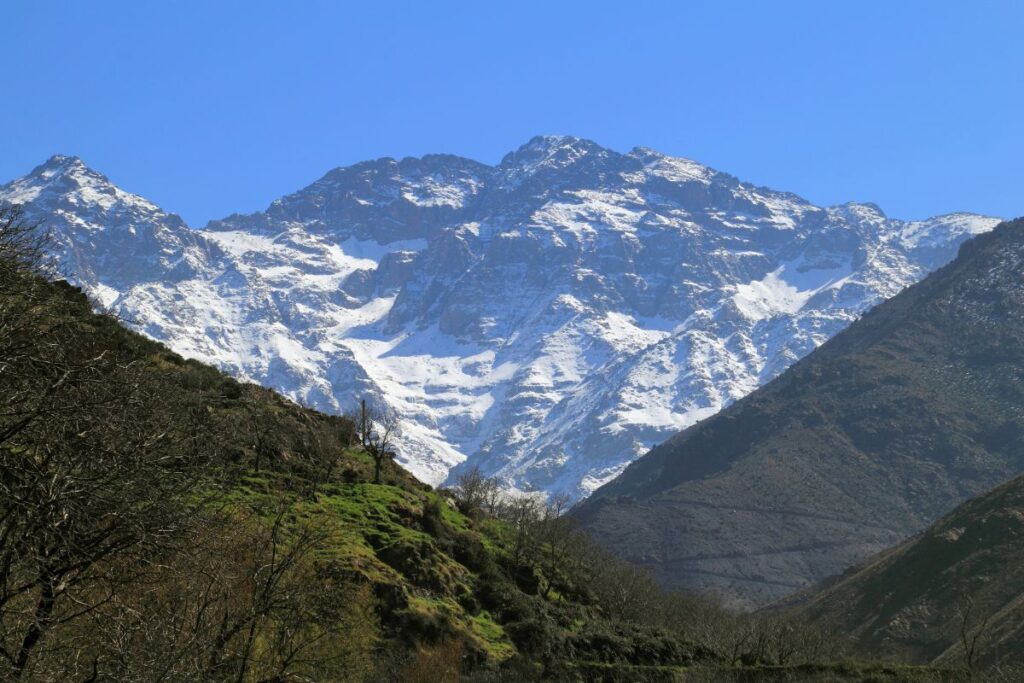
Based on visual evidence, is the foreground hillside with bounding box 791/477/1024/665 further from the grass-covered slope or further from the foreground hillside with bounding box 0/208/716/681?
the foreground hillside with bounding box 0/208/716/681

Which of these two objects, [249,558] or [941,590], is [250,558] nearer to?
[249,558]

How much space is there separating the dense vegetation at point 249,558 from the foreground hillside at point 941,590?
28.3 meters

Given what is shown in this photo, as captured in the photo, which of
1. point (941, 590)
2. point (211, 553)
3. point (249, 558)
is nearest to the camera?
point (211, 553)

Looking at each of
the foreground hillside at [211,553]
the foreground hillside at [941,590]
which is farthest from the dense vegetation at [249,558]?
the foreground hillside at [941,590]

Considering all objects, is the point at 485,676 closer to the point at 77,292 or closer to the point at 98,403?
the point at 98,403

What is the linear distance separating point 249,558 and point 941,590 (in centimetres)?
12891

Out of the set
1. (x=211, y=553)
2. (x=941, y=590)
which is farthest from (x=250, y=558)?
(x=941, y=590)

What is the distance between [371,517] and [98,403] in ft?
148

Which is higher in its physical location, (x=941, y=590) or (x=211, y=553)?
(x=211, y=553)

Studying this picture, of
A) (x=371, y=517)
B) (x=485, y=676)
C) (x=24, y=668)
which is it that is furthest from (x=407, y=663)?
(x=24, y=668)

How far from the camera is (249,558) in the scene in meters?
31.2

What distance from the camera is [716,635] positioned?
8262cm

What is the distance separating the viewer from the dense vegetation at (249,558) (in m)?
16.8

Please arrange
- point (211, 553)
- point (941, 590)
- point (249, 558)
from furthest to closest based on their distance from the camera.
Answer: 1. point (941, 590)
2. point (249, 558)
3. point (211, 553)
